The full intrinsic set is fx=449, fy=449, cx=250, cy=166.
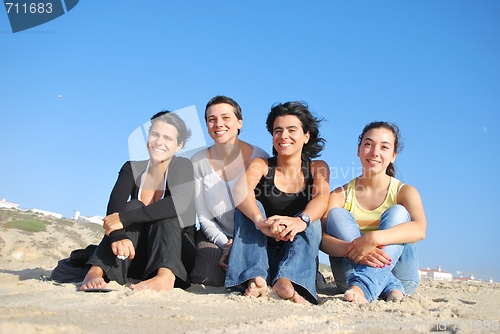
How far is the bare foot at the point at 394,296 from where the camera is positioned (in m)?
3.39

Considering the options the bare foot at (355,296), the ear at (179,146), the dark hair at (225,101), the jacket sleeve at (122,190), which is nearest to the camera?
the bare foot at (355,296)

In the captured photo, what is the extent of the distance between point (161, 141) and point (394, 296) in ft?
8.29

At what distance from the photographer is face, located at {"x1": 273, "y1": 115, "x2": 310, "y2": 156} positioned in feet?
14.1

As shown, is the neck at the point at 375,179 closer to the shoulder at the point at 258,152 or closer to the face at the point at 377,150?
the face at the point at 377,150

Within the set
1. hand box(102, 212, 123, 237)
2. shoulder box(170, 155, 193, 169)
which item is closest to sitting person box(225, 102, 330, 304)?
shoulder box(170, 155, 193, 169)

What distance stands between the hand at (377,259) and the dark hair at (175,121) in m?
2.19

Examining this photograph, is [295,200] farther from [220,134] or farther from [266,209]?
[220,134]

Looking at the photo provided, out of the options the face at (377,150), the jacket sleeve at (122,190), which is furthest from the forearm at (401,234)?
the jacket sleeve at (122,190)

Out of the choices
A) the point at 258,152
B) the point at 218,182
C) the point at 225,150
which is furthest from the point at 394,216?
the point at 225,150

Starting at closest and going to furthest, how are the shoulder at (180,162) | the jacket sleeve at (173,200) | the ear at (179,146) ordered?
the jacket sleeve at (173,200) → the shoulder at (180,162) → the ear at (179,146)

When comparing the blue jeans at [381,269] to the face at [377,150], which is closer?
the blue jeans at [381,269]

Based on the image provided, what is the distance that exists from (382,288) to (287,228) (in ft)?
2.88

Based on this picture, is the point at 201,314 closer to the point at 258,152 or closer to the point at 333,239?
the point at 333,239

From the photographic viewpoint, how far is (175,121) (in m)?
4.53
